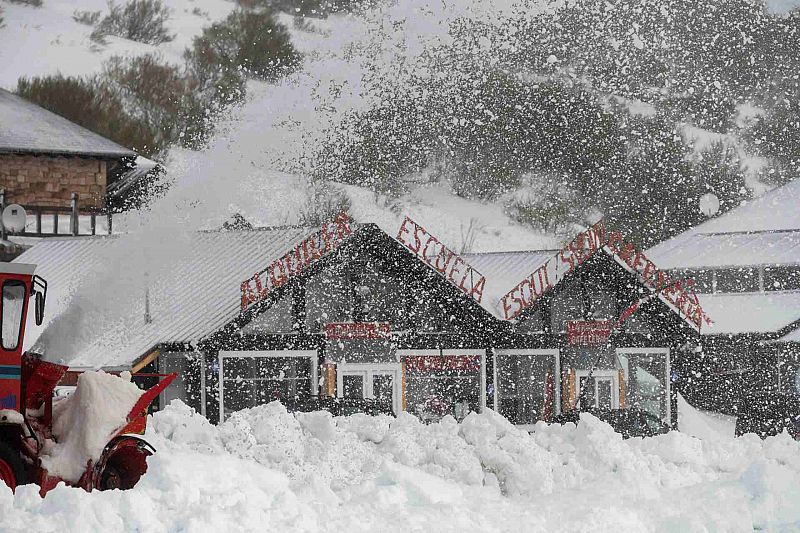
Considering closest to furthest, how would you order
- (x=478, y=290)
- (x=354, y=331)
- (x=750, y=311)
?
1. (x=354, y=331)
2. (x=478, y=290)
3. (x=750, y=311)

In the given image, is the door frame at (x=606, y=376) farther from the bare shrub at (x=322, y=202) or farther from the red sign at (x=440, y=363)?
the bare shrub at (x=322, y=202)

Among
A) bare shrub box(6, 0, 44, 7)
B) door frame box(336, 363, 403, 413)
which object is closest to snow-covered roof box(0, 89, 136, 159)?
door frame box(336, 363, 403, 413)

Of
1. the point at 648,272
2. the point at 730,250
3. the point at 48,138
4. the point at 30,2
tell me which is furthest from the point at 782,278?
the point at 30,2

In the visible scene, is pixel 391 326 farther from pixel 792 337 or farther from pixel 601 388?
pixel 792 337

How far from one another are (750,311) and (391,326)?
1679 centimetres

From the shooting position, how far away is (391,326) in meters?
37.5

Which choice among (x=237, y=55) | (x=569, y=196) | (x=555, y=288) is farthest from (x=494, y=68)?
(x=555, y=288)

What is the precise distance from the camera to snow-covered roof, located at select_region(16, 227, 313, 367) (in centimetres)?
3403

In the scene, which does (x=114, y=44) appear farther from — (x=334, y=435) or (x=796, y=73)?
(x=334, y=435)

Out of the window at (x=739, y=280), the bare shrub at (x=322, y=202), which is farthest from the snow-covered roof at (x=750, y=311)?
the bare shrub at (x=322, y=202)

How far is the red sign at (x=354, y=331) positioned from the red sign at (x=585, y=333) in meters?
5.94

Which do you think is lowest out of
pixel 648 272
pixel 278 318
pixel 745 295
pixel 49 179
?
pixel 745 295

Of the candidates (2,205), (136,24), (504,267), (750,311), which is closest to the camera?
(504,267)

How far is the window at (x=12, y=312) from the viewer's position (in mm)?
13445
